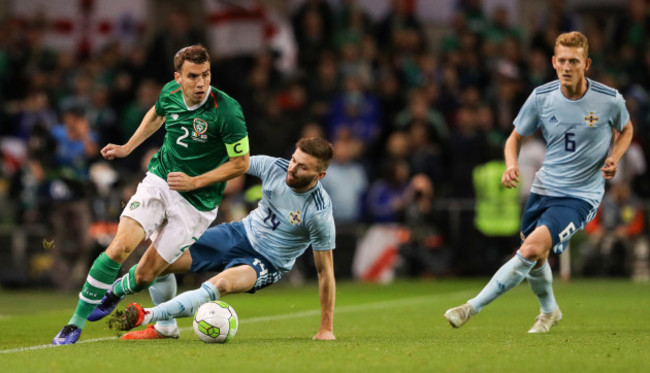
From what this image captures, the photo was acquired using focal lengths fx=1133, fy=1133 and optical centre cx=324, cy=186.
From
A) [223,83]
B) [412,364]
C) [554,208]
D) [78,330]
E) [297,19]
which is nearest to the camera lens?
[412,364]

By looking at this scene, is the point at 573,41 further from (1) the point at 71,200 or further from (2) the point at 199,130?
(1) the point at 71,200

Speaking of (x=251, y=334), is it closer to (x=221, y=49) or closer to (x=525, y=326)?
(x=525, y=326)

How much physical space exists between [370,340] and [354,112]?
10.3 meters

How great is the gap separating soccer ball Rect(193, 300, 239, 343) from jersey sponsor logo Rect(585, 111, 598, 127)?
133 inches

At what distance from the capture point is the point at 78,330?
841 cm

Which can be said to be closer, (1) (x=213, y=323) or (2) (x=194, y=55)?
(1) (x=213, y=323)

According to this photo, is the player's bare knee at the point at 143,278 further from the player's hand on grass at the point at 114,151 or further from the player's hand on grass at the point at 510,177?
the player's hand on grass at the point at 510,177

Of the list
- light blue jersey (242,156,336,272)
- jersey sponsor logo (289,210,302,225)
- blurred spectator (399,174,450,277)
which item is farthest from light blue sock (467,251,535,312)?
blurred spectator (399,174,450,277)

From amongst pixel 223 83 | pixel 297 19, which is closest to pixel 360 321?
pixel 223 83

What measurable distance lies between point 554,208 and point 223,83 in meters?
10.8

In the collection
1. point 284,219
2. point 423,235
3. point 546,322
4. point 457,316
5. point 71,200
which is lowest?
point 423,235

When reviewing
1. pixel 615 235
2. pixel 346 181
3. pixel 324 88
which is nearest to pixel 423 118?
pixel 346 181

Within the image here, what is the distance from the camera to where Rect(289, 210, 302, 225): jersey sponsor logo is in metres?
9.02

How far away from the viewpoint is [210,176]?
8.66 metres
